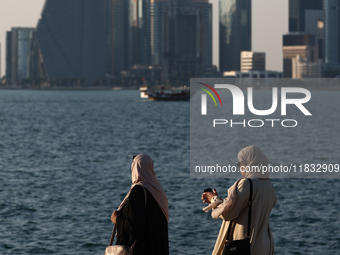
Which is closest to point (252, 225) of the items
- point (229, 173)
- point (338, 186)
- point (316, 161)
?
point (338, 186)

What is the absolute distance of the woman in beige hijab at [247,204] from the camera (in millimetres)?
5367

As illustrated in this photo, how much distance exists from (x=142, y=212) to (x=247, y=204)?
3.33 ft

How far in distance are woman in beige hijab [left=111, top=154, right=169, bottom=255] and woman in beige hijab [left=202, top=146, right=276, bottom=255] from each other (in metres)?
0.58

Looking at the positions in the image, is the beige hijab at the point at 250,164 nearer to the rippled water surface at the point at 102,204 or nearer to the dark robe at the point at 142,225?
the dark robe at the point at 142,225

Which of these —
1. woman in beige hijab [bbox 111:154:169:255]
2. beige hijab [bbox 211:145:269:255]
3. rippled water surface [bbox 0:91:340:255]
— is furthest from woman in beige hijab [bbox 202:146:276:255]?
rippled water surface [bbox 0:91:340:255]

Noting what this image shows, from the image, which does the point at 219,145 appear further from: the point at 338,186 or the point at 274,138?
the point at 338,186

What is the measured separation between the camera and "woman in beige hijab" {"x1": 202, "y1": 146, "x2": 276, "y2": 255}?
5367 mm

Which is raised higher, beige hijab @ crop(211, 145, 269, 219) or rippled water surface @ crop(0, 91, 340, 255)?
beige hijab @ crop(211, 145, 269, 219)

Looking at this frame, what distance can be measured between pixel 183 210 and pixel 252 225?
1227 cm

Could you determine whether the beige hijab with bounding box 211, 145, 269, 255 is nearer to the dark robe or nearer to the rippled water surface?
the dark robe

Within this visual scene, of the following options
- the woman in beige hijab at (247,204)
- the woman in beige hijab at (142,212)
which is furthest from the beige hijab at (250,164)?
the woman in beige hijab at (142,212)

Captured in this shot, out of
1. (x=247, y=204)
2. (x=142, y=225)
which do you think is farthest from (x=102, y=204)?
(x=247, y=204)

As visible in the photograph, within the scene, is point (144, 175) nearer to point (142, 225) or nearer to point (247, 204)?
point (142, 225)

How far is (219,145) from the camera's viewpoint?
41875 mm
